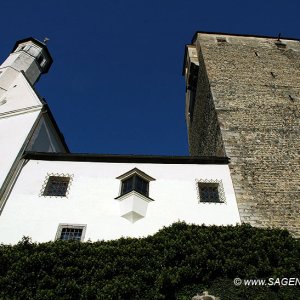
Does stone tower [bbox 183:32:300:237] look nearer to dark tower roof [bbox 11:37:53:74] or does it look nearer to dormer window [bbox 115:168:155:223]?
dormer window [bbox 115:168:155:223]

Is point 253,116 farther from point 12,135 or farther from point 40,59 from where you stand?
point 40,59

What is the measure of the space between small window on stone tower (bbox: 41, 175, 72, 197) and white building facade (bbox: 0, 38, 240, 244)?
0.01 metres

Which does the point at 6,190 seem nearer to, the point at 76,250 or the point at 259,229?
the point at 76,250

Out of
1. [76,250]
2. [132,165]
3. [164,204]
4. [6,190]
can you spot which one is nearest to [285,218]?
[164,204]

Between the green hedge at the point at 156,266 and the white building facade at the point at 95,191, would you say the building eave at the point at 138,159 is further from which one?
the green hedge at the point at 156,266

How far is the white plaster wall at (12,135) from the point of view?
1279 cm

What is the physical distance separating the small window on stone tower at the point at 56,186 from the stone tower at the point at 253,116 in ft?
19.6

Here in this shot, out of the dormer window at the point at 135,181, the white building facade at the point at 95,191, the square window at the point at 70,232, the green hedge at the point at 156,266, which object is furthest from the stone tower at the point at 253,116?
the square window at the point at 70,232

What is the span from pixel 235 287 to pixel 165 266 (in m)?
1.85

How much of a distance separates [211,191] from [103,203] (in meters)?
3.83

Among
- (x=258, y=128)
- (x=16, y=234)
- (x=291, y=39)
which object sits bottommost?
(x=16, y=234)

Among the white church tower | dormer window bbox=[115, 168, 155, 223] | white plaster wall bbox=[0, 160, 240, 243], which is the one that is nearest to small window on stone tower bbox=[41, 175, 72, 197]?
white plaster wall bbox=[0, 160, 240, 243]

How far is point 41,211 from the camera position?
11.4m

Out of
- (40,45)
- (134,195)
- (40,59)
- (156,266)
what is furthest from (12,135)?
(40,45)
